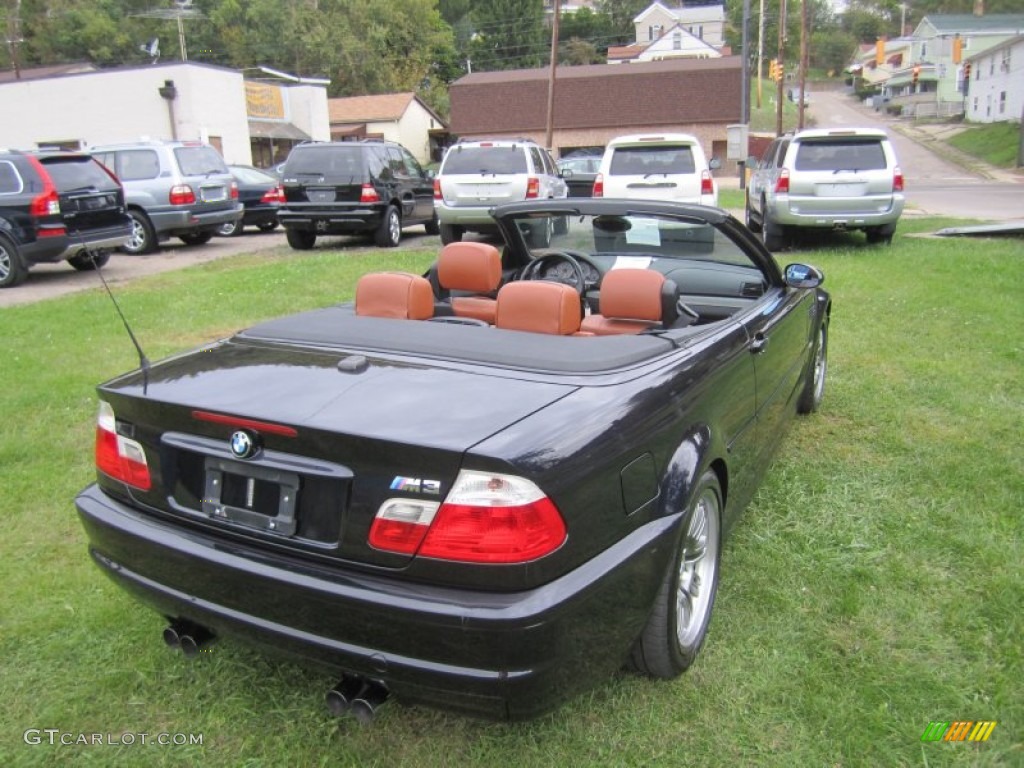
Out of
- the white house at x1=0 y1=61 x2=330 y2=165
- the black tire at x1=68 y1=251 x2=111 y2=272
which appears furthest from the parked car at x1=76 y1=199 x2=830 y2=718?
the white house at x1=0 y1=61 x2=330 y2=165

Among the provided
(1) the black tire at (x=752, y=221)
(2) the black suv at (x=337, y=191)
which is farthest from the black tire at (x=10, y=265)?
(1) the black tire at (x=752, y=221)

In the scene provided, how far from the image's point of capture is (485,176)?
13359 millimetres

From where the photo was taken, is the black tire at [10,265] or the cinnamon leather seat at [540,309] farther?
the black tire at [10,265]

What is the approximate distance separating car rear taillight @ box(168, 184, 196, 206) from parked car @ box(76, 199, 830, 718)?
39.0 feet

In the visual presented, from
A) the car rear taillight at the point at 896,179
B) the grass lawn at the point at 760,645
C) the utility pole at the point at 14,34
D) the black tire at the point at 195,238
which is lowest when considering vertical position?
the grass lawn at the point at 760,645

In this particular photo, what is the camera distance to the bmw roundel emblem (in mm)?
2215

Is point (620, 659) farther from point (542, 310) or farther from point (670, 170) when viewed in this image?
point (670, 170)

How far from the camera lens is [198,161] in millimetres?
14477

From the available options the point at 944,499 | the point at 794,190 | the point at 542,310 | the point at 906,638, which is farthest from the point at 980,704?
the point at 794,190

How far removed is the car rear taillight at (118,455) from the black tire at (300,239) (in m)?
11.9

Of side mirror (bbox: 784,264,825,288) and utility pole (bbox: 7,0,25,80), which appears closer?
side mirror (bbox: 784,264,825,288)

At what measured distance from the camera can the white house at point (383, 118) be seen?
51312 millimetres

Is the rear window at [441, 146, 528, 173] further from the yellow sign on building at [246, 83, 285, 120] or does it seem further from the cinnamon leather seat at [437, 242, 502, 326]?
the yellow sign on building at [246, 83, 285, 120]

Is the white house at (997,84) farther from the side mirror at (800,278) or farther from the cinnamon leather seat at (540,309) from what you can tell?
the cinnamon leather seat at (540,309)
